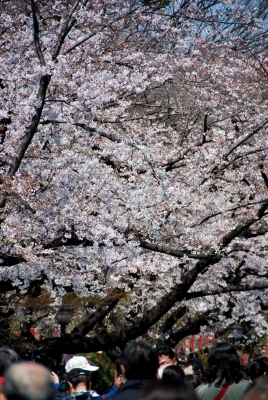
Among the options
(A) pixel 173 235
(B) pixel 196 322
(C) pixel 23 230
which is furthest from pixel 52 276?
(B) pixel 196 322

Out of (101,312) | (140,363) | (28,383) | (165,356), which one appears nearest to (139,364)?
(140,363)

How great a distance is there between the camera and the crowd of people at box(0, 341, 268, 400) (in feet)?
6.84

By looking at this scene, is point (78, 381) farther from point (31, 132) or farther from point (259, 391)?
point (31, 132)

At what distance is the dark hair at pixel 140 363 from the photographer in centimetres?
306

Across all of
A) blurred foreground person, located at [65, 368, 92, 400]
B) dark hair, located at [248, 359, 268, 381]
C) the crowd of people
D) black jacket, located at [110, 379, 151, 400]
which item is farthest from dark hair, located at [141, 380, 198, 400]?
dark hair, located at [248, 359, 268, 381]

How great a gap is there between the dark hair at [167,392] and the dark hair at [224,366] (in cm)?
187

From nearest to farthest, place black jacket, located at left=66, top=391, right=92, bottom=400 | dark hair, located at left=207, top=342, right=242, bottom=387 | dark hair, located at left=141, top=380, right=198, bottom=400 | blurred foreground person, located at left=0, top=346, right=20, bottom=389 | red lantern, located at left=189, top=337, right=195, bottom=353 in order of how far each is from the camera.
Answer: dark hair, located at left=141, top=380, right=198, bottom=400, blurred foreground person, located at left=0, top=346, right=20, bottom=389, dark hair, located at left=207, top=342, right=242, bottom=387, black jacket, located at left=66, top=391, right=92, bottom=400, red lantern, located at left=189, top=337, right=195, bottom=353

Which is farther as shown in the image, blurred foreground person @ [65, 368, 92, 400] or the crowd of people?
blurred foreground person @ [65, 368, 92, 400]

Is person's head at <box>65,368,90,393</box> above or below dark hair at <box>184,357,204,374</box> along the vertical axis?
below

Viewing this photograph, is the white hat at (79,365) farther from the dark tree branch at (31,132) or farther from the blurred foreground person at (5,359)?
the dark tree branch at (31,132)

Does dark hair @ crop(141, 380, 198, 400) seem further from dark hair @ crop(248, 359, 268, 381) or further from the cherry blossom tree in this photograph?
the cherry blossom tree

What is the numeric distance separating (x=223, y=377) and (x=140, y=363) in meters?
1.02

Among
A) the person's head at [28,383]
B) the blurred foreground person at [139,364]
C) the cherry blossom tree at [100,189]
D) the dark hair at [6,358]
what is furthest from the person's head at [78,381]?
the person's head at [28,383]

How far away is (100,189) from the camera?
23.6ft
